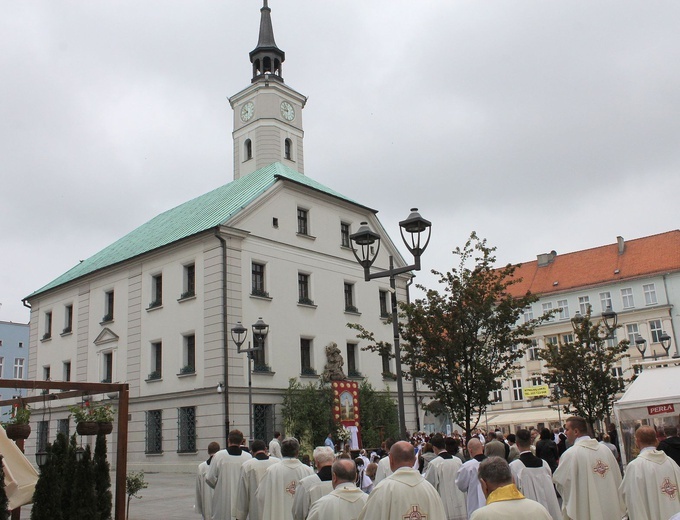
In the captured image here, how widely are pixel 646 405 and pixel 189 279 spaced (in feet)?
68.7

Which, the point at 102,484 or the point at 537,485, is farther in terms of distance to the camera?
the point at 102,484

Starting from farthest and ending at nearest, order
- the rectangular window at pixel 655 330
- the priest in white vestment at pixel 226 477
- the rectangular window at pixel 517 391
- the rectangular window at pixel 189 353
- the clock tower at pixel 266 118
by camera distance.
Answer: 1. the rectangular window at pixel 517 391
2. the rectangular window at pixel 655 330
3. the clock tower at pixel 266 118
4. the rectangular window at pixel 189 353
5. the priest in white vestment at pixel 226 477

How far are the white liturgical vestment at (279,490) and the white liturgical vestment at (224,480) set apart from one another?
1.58 metres

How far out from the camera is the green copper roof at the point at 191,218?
31.1 m

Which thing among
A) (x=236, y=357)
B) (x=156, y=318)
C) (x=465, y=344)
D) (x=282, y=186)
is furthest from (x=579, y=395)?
(x=156, y=318)

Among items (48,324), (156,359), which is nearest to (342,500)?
(156,359)

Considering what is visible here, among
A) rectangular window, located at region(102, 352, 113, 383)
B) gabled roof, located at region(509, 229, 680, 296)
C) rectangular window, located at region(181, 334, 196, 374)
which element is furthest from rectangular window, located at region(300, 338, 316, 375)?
gabled roof, located at region(509, 229, 680, 296)

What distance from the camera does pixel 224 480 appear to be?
10.6 metres

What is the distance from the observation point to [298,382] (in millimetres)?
29641

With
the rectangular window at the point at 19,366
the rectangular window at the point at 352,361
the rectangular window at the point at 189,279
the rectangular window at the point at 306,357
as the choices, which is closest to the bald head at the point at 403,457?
the rectangular window at the point at 189,279

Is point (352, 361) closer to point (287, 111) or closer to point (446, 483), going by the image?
point (287, 111)

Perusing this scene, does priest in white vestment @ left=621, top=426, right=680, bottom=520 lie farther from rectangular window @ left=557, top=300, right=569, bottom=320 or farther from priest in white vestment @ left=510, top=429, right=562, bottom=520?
rectangular window @ left=557, top=300, right=569, bottom=320

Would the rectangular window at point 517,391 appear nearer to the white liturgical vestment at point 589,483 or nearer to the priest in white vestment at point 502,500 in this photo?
the white liturgical vestment at point 589,483

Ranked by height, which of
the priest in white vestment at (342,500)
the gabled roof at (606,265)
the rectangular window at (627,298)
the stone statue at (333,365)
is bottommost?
the priest in white vestment at (342,500)
